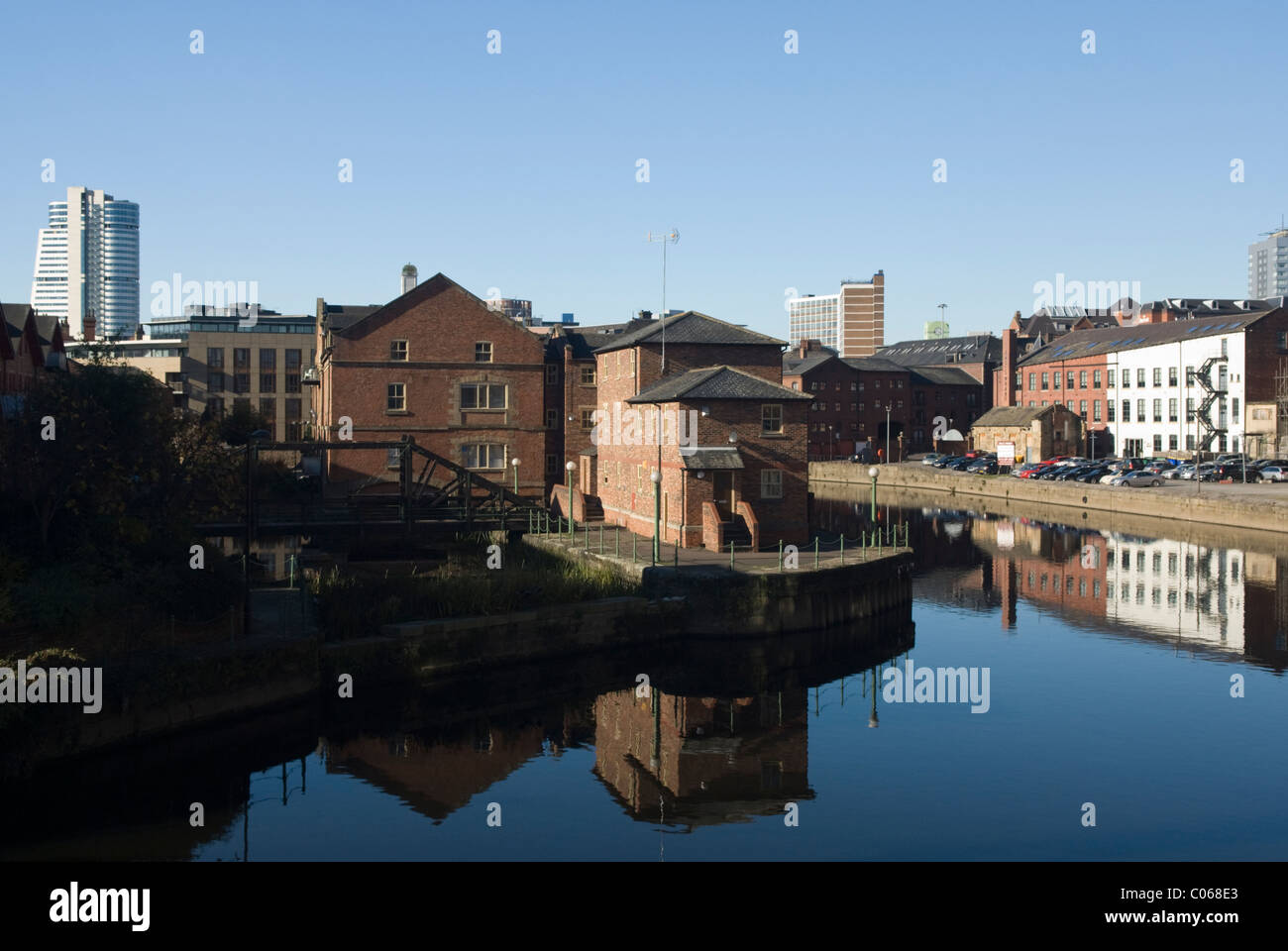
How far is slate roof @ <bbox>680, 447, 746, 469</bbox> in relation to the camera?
40344 millimetres

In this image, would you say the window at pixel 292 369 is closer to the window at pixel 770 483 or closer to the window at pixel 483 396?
the window at pixel 483 396

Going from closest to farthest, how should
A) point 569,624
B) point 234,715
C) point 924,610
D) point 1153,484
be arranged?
1. point 234,715
2. point 569,624
3. point 924,610
4. point 1153,484

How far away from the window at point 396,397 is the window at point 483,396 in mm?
2772

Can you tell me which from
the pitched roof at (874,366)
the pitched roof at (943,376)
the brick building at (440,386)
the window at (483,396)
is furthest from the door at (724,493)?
the pitched roof at (943,376)

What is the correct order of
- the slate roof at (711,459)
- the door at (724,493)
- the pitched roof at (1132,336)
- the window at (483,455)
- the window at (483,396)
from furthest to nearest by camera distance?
the pitched roof at (1132,336) → the window at (483,396) → the window at (483,455) → the door at (724,493) → the slate roof at (711,459)

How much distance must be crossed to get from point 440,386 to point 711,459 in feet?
64.2

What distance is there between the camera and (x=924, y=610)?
136 ft

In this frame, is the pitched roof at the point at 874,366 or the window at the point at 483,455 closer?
the window at the point at 483,455

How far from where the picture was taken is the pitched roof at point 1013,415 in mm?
99500

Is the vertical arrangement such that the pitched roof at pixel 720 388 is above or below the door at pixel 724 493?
above

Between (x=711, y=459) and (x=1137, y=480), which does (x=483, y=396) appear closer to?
(x=711, y=459)
